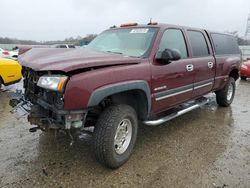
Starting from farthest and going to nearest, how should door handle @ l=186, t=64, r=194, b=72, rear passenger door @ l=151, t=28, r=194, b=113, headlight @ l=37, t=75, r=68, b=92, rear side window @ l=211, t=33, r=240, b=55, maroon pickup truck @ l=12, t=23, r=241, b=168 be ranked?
rear side window @ l=211, t=33, r=240, b=55 < door handle @ l=186, t=64, r=194, b=72 < rear passenger door @ l=151, t=28, r=194, b=113 < maroon pickup truck @ l=12, t=23, r=241, b=168 < headlight @ l=37, t=75, r=68, b=92

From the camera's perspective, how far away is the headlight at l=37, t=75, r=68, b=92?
247 cm

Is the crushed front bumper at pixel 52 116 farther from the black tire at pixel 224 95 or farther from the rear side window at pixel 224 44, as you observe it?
the black tire at pixel 224 95

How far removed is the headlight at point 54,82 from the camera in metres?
2.47

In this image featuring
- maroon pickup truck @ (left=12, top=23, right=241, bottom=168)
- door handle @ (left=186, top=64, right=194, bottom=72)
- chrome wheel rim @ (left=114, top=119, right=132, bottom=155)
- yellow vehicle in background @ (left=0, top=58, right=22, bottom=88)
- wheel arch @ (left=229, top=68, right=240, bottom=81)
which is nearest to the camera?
maroon pickup truck @ (left=12, top=23, right=241, bottom=168)

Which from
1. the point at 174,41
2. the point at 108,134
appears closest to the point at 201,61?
the point at 174,41

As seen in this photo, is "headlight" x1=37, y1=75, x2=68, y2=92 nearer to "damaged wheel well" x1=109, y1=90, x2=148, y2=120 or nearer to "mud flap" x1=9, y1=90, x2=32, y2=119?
"mud flap" x1=9, y1=90, x2=32, y2=119

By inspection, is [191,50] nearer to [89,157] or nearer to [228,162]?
[228,162]

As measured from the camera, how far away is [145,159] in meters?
3.43

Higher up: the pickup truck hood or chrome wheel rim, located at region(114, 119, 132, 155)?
the pickup truck hood

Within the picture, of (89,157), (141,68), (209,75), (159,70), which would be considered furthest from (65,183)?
(209,75)

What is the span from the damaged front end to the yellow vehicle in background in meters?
4.14

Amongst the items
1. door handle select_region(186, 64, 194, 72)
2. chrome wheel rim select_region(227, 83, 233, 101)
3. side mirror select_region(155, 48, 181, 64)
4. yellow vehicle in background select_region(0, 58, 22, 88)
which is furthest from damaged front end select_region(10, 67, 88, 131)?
chrome wheel rim select_region(227, 83, 233, 101)

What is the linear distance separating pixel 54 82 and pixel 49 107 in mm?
363

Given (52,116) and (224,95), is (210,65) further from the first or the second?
(52,116)
